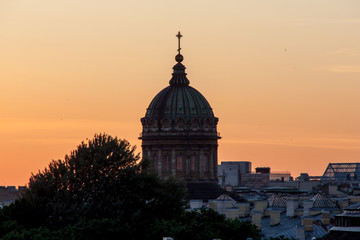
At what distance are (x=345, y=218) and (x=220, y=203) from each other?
86.8m

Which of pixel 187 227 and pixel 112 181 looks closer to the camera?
pixel 187 227

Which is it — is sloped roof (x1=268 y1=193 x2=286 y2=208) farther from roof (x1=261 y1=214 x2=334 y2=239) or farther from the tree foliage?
Answer: the tree foliage

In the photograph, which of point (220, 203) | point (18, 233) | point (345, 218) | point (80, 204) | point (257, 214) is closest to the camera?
point (345, 218)

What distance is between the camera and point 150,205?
140 m

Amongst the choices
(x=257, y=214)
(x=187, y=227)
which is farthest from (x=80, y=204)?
(x=257, y=214)

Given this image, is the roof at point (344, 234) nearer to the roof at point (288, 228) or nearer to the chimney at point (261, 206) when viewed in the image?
the roof at point (288, 228)

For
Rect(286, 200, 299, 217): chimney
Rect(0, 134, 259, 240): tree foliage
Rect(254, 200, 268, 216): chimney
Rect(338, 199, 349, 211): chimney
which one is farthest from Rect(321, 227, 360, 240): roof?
Rect(254, 200, 268, 216): chimney

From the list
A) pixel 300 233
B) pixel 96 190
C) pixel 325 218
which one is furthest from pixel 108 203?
pixel 325 218

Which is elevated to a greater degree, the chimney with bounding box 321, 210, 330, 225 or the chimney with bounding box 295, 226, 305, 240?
the chimney with bounding box 321, 210, 330, 225

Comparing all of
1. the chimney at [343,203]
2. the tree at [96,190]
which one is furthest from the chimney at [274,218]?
the tree at [96,190]

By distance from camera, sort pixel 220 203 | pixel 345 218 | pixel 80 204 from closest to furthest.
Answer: pixel 345 218
pixel 80 204
pixel 220 203

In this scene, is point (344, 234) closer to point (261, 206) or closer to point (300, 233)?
point (300, 233)

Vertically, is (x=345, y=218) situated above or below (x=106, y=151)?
below

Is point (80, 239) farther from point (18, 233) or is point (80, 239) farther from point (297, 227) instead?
point (297, 227)
